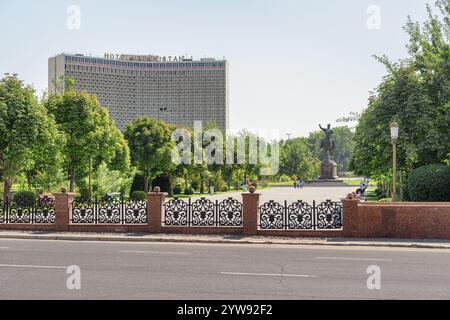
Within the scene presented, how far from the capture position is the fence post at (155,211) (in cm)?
1900

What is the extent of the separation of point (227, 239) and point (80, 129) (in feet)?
81.8

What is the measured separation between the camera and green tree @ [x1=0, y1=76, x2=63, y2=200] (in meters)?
30.3

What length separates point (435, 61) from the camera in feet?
84.3

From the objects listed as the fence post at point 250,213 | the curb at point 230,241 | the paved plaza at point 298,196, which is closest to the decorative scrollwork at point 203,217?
the fence post at point 250,213

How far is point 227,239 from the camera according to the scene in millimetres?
17438

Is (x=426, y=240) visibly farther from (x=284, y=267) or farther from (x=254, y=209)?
(x=284, y=267)

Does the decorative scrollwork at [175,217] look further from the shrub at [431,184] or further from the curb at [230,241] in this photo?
the shrub at [431,184]

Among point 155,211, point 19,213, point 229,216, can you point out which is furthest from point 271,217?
point 19,213

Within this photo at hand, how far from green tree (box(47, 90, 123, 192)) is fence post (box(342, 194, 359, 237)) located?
25041 millimetres

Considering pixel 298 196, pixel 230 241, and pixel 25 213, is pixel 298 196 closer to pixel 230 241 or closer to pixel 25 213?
pixel 25 213

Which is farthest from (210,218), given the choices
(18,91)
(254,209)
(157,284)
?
(18,91)

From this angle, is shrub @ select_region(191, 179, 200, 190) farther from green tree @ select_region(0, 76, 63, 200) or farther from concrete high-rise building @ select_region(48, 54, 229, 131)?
concrete high-rise building @ select_region(48, 54, 229, 131)

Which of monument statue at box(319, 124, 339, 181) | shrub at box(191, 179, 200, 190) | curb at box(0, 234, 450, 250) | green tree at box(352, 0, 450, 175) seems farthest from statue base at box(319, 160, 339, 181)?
curb at box(0, 234, 450, 250)

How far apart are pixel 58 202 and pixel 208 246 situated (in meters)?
6.77
